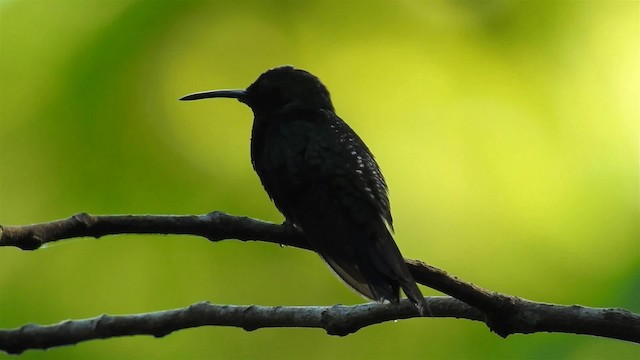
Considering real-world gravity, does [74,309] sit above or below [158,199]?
below

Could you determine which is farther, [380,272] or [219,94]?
[219,94]

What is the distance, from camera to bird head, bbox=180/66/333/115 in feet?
15.8

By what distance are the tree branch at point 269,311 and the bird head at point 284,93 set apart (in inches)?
67.9

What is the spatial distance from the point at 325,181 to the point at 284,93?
1.12 metres

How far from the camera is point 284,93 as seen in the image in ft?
15.9

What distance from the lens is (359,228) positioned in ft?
11.9

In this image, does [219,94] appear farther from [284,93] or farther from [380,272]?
[380,272]

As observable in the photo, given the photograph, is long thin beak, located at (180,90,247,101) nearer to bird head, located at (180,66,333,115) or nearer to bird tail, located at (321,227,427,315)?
bird head, located at (180,66,333,115)

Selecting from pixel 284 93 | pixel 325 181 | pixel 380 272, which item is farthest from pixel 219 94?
pixel 380 272

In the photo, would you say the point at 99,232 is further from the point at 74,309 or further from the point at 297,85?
the point at 74,309

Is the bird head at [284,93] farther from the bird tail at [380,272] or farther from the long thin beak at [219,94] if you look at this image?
the bird tail at [380,272]

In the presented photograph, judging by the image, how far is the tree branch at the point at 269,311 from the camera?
2643 mm

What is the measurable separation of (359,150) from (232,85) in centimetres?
226

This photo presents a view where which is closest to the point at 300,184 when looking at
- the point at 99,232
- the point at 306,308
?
the point at 306,308
